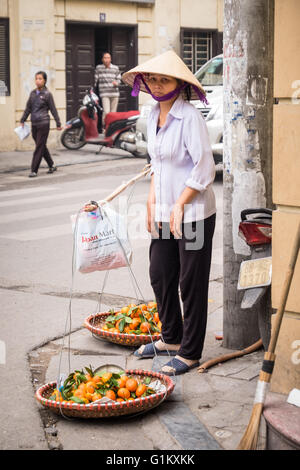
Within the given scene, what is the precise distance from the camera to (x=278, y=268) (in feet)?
13.1

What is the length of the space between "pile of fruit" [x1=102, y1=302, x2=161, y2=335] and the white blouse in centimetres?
83

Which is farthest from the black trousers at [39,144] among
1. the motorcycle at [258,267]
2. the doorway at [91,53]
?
the motorcycle at [258,267]

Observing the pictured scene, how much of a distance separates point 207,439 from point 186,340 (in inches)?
41.4

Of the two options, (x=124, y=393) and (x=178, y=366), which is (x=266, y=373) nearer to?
(x=124, y=393)

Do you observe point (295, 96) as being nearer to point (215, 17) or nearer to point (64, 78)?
point (64, 78)

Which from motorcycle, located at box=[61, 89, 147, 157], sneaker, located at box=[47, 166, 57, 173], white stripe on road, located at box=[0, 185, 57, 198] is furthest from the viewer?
motorcycle, located at box=[61, 89, 147, 157]

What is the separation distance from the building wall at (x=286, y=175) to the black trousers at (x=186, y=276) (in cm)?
78

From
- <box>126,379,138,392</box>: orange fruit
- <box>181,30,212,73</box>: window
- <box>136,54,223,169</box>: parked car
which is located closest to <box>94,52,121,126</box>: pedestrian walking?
<box>181,30,212,73</box>: window

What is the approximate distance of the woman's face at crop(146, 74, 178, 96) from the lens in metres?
4.67

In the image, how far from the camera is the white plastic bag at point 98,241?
468cm

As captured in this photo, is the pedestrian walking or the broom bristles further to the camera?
the pedestrian walking

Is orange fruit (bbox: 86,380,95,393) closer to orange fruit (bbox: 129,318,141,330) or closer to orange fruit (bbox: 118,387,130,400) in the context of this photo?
orange fruit (bbox: 118,387,130,400)

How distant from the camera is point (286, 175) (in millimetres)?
3873

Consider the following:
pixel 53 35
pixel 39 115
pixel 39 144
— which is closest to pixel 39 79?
pixel 39 115
